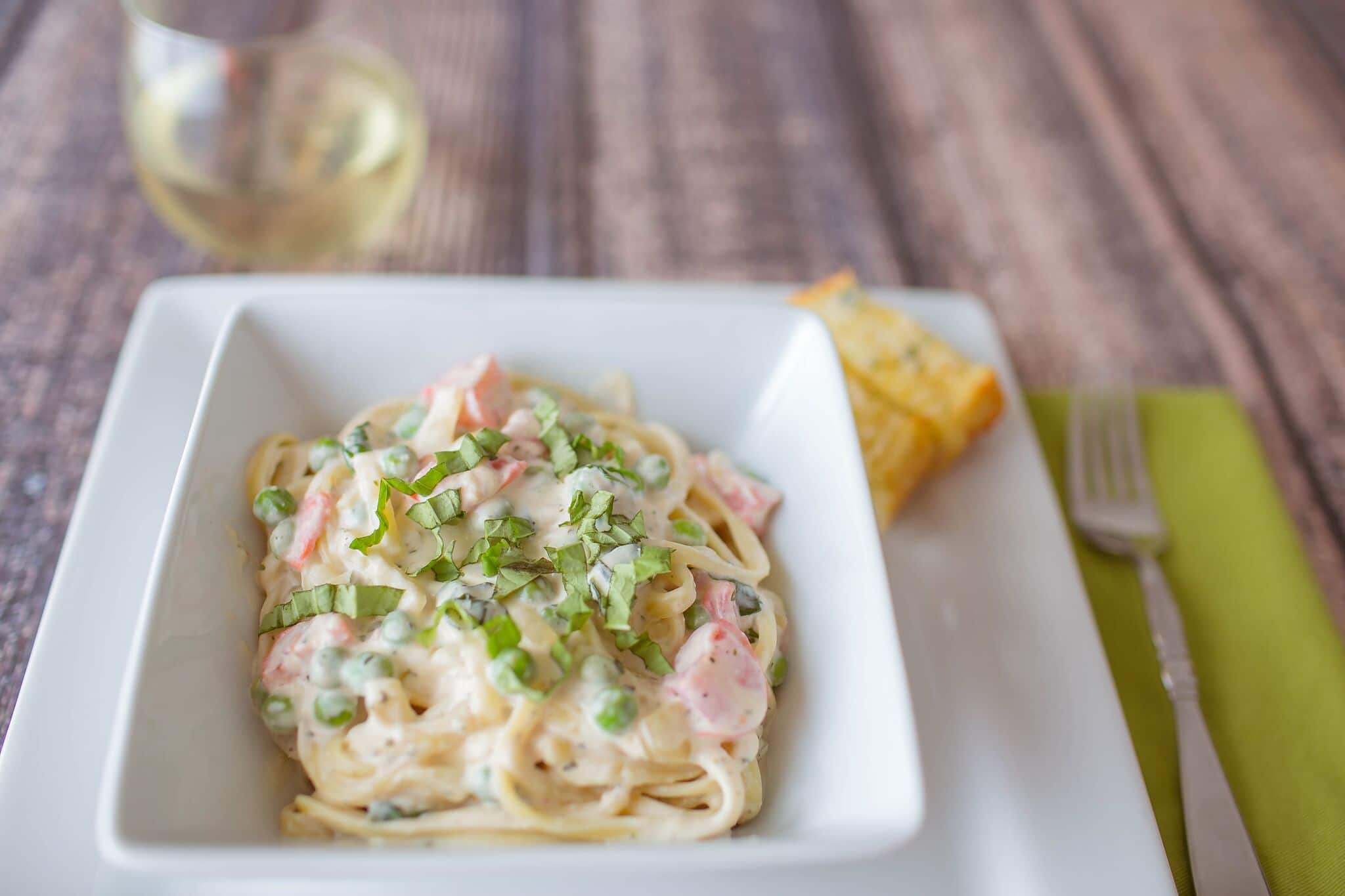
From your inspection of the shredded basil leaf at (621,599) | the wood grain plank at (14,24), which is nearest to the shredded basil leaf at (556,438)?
the shredded basil leaf at (621,599)

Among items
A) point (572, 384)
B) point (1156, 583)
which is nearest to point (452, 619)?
point (572, 384)

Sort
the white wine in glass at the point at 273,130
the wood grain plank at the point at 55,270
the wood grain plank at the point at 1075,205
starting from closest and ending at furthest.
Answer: the wood grain plank at the point at 55,270 → the white wine in glass at the point at 273,130 → the wood grain plank at the point at 1075,205

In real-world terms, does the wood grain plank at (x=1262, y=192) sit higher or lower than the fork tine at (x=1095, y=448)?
higher

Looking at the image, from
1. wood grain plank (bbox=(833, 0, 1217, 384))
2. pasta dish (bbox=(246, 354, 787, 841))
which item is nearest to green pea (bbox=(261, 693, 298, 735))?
pasta dish (bbox=(246, 354, 787, 841))

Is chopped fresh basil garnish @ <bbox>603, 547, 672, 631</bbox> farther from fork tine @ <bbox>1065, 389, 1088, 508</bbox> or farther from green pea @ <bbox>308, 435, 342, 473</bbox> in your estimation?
fork tine @ <bbox>1065, 389, 1088, 508</bbox>

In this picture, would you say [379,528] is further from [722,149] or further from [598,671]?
[722,149]

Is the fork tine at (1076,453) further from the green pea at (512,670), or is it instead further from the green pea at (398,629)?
the green pea at (398,629)
